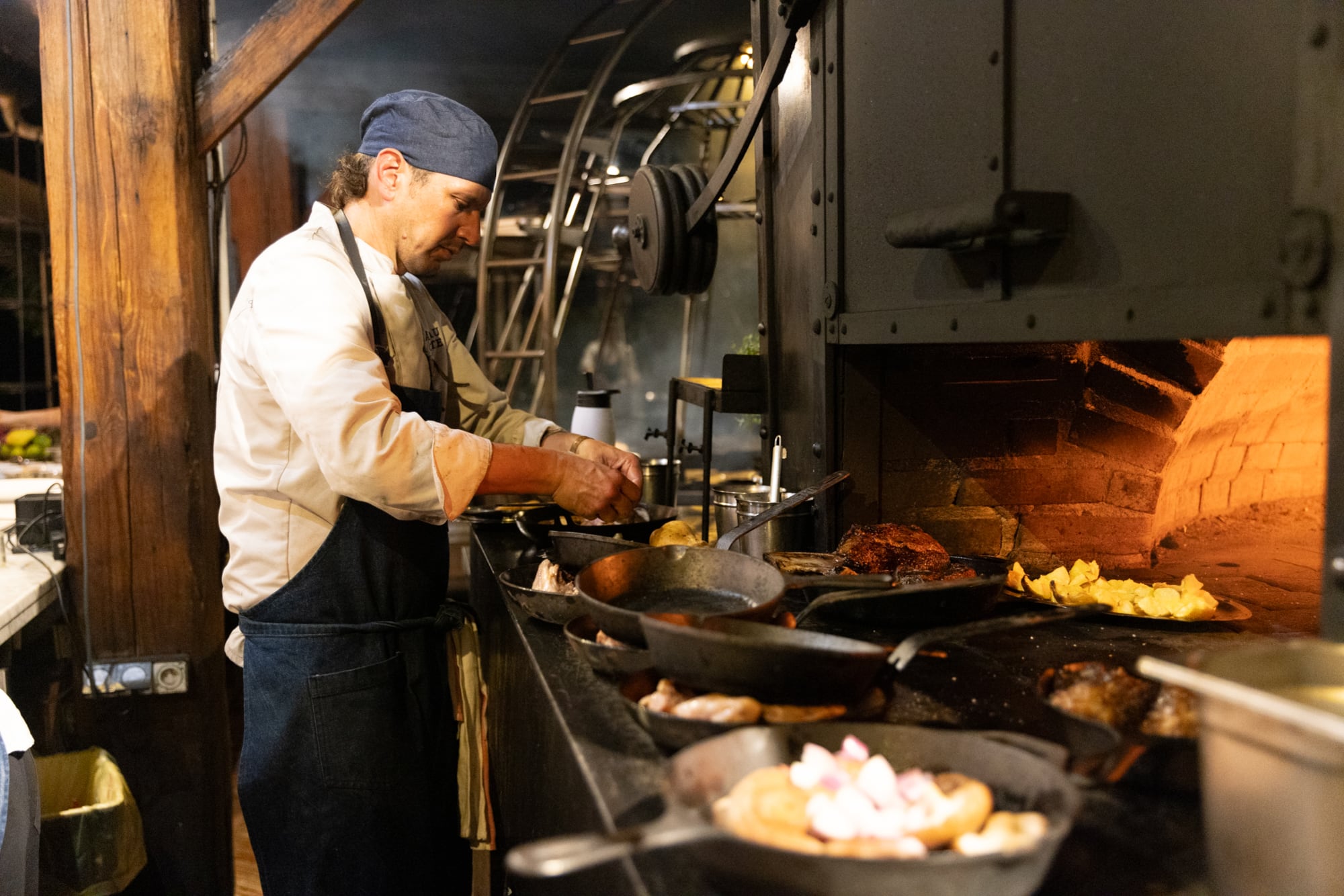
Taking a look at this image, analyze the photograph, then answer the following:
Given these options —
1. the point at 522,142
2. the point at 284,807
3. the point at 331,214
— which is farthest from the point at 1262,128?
the point at 522,142

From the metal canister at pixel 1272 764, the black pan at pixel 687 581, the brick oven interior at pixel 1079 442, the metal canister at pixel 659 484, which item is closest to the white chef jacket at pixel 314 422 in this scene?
the black pan at pixel 687 581

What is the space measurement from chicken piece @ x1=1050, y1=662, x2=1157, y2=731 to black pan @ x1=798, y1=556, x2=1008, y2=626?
389 mm

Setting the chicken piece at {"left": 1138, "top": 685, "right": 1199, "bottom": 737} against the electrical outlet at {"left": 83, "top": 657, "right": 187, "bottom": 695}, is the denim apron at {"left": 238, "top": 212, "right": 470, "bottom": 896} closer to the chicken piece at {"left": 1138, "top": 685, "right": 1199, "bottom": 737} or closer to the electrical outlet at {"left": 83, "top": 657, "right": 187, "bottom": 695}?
the electrical outlet at {"left": 83, "top": 657, "right": 187, "bottom": 695}

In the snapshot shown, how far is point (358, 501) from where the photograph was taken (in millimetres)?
2482

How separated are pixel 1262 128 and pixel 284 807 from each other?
98.8 inches

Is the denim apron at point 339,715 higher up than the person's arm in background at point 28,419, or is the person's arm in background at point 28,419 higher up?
the person's arm in background at point 28,419

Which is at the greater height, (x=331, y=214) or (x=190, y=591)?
(x=331, y=214)

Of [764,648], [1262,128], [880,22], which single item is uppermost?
[880,22]

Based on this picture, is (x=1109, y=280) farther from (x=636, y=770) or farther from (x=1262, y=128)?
(x=636, y=770)

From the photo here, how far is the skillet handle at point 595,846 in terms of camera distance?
2.90 ft

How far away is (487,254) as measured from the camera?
6.97 m

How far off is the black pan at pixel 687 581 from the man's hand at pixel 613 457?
706mm

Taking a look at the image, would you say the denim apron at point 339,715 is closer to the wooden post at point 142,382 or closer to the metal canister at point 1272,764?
the wooden post at point 142,382

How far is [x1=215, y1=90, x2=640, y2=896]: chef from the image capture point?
2.22 m
